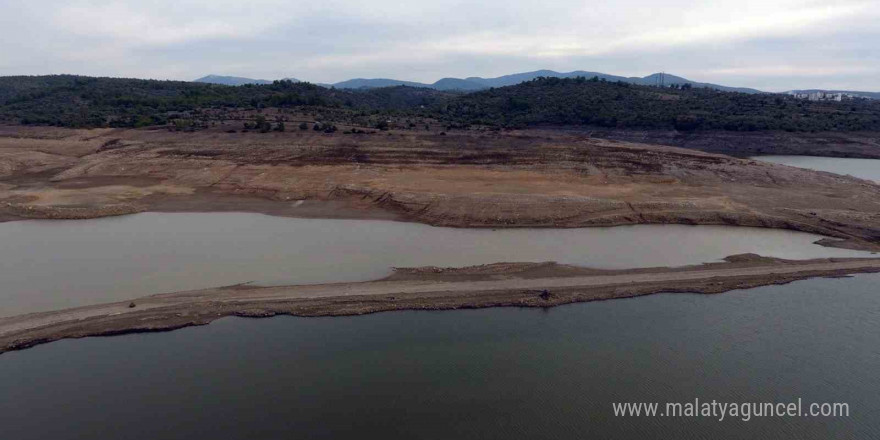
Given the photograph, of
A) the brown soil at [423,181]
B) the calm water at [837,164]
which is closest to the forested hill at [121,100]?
the brown soil at [423,181]

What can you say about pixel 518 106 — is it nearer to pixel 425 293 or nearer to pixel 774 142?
pixel 774 142

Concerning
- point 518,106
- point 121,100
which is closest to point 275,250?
point 121,100

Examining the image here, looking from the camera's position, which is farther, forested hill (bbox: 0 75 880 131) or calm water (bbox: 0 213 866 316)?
forested hill (bbox: 0 75 880 131)

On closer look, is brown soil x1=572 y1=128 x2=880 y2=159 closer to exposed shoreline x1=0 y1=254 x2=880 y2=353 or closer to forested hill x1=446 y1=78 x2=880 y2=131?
forested hill x1=446 y1=78 x2=880 y2=131

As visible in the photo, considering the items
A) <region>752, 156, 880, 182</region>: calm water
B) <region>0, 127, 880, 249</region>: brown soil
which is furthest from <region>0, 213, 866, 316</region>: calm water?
<region>752, 156, 880, 182</region>: calm water

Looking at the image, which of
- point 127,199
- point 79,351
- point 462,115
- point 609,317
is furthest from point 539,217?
point 462,115

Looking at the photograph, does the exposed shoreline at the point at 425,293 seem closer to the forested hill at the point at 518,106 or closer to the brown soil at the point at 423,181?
the brown soil at the point at 423,181
